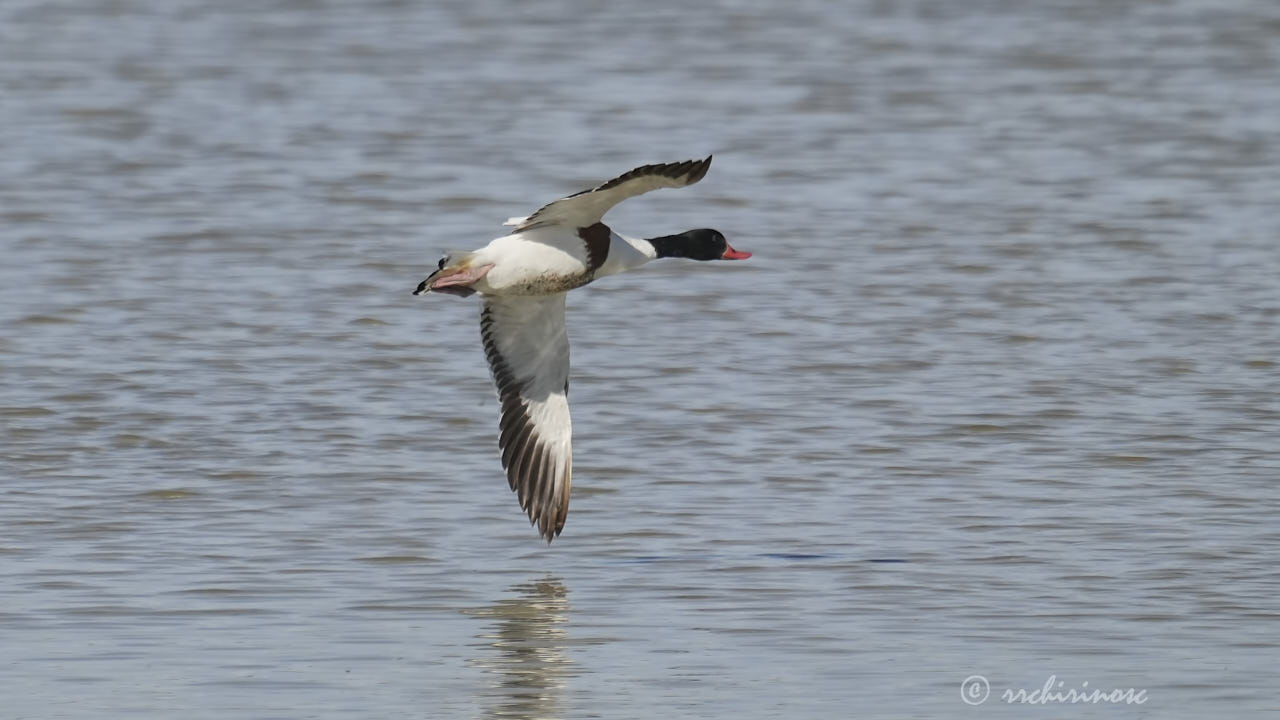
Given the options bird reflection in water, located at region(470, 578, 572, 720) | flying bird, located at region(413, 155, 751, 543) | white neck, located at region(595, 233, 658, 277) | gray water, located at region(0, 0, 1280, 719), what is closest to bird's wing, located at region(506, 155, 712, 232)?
flying bird, located at region(413, 155, 751, 543)

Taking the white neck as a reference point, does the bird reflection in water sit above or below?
below

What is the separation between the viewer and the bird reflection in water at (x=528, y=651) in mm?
7117

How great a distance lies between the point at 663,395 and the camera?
37.5ft

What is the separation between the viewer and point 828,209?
16031mm

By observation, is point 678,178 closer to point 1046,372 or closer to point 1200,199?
point 1046,372

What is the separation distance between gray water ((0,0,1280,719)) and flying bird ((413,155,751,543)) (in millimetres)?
220

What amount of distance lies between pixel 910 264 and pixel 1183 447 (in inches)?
160

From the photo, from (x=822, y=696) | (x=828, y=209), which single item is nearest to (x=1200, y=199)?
(x=828, y=209)

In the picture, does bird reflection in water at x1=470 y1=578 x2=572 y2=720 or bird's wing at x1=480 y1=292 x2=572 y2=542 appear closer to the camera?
bird reflection in water at x1=470 y1=578 x2=572 y2=720

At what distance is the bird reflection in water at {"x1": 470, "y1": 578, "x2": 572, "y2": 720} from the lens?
7.12 meters

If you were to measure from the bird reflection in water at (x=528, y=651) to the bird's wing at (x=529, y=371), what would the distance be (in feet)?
4.16

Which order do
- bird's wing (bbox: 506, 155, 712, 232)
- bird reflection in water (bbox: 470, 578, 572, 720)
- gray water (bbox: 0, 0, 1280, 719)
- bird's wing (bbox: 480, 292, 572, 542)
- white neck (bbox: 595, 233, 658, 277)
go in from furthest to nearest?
1. bird's wing (bbox: 480, 292, 572, 542)
2. white neck (bbox: 595, 233, 658, 277)
3. bird's wing (bbox: 506, 155, 712, 232)
4. gray water (bbox: 0, 0, 1280, 719)
5. bird reflection in water (bbox: 470, 578, 572, 720)

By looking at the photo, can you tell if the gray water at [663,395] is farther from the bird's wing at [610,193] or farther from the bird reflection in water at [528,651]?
the bird's wing at [610,193]

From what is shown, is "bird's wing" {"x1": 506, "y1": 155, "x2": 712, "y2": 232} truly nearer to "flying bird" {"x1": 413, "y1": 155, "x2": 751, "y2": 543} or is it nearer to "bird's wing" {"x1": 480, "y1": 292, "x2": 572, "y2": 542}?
"flying bird" {"x1": 413, "y1": 155, "x2": 751, "y2": 543}
